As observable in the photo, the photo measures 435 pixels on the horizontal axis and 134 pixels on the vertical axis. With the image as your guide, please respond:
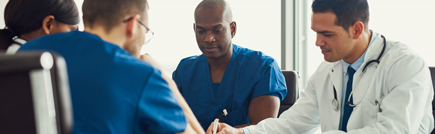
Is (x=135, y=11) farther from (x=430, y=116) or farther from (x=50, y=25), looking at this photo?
(x=430, y=116)

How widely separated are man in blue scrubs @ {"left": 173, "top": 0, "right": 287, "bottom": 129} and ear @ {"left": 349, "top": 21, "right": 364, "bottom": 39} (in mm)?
416

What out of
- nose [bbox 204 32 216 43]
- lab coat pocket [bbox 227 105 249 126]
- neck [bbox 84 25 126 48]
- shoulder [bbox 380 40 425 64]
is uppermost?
neck [bbox 84 25 126 48]

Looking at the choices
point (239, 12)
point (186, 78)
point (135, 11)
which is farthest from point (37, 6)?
point (239, 12)

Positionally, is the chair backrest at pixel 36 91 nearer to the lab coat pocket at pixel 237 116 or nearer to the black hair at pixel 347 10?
the black hair at pixel 347 10

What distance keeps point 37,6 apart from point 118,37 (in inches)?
22.8

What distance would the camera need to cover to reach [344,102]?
1.46 metres

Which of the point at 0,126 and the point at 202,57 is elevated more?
the point at 0,126

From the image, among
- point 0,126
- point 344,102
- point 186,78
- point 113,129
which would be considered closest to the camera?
point 0,126

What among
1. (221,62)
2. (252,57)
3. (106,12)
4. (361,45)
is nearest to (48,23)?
(106,12)

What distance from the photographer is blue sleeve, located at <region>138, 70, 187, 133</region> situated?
70 centimetres

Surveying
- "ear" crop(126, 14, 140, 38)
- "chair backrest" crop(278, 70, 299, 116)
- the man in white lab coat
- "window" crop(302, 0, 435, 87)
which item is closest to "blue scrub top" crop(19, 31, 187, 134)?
"ear" crop(126, 14, 140, 38)

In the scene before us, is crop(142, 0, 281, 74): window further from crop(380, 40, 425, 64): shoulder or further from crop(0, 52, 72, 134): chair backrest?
crop(0, 52, 72, 134): chair backrest

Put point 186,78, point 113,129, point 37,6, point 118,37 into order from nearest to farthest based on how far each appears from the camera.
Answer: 1. point 113,129
2. point 118,37
3. point 37,6
4. point 186,78

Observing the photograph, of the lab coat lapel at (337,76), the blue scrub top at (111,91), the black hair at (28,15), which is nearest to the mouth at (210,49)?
the lab coat lapel at (337,76)
